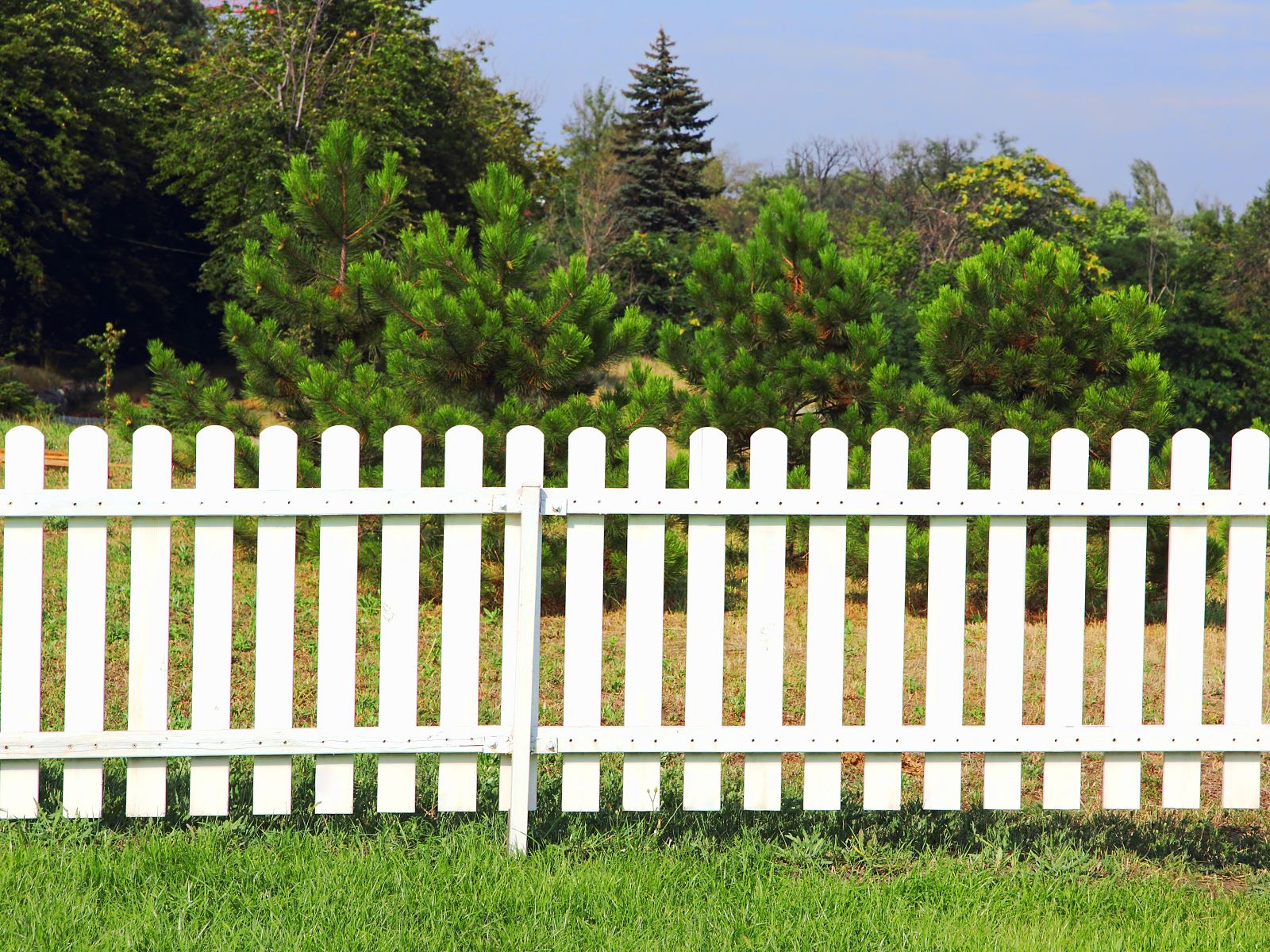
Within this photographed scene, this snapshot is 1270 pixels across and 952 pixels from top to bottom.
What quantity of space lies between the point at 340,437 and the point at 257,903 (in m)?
1.33

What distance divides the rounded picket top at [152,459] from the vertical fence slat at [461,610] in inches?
32.6

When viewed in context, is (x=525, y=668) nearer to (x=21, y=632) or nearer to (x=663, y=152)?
(x=21, y=632)

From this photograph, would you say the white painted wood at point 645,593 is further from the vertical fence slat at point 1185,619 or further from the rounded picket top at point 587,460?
the vertical fence slat at point 1185,619

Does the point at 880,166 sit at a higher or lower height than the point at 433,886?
higher

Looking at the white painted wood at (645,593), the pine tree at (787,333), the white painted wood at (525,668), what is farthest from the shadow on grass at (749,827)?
the pine tree at (787,333)

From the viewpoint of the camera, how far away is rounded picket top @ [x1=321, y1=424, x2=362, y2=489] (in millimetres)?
3602

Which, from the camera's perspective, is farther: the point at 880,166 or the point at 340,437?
the point at 880,166

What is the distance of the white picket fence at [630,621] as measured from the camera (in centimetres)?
355

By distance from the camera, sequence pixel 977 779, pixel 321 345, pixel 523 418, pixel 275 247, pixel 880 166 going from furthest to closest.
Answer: pixel 880 166 < pixel 321 345 < pixel 275 247 < pixel 523 418 < pixel 977 779

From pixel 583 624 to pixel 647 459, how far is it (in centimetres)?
54

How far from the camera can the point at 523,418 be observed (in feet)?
24.5

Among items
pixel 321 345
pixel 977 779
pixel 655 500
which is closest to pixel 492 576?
pixel 321 345

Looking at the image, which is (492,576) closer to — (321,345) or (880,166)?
(321,345)

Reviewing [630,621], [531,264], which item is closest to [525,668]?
[630,621]
